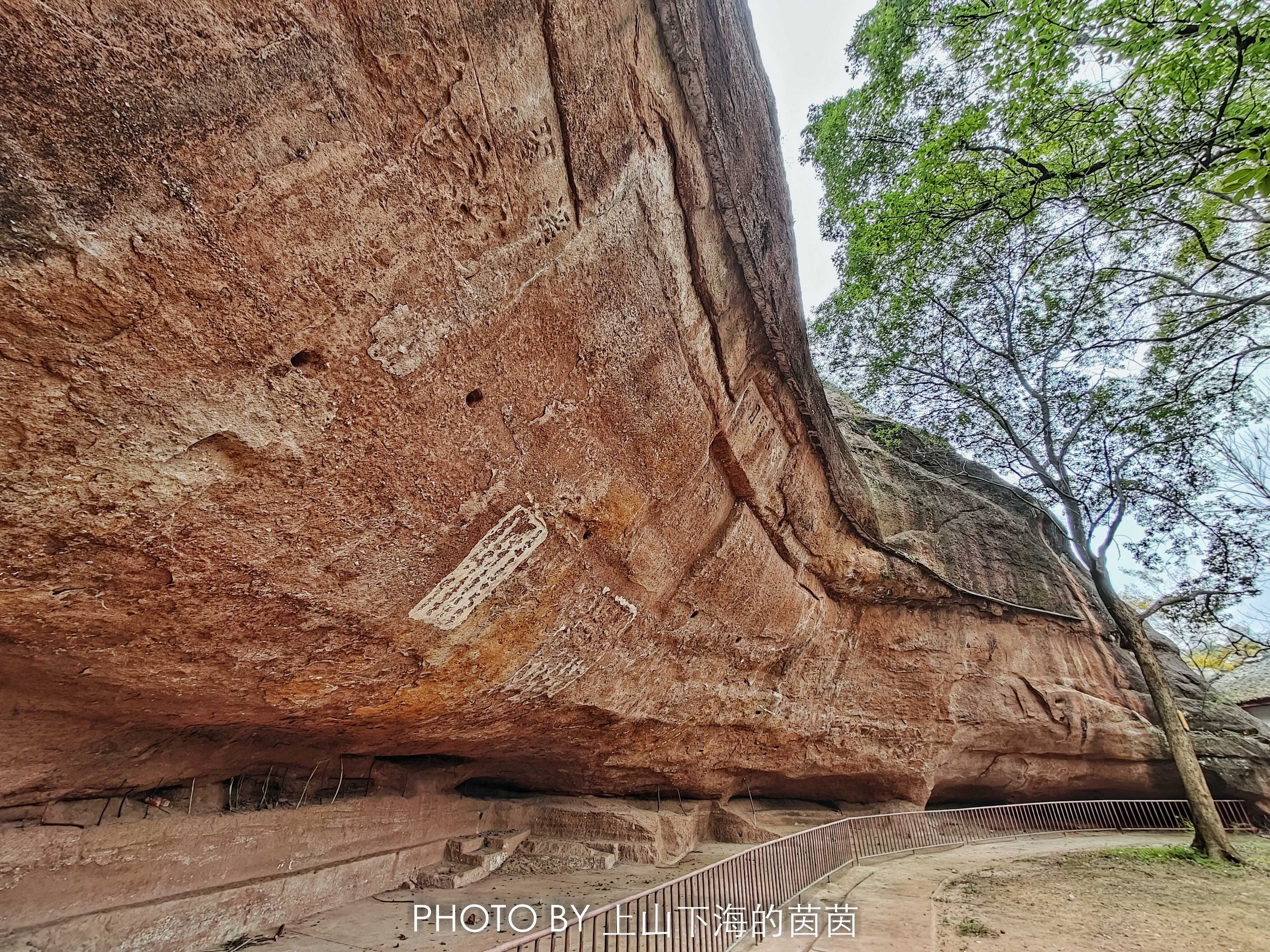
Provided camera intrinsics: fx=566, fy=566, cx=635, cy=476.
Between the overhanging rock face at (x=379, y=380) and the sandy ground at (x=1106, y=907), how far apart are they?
13.8 ft

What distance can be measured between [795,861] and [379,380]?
781 cm

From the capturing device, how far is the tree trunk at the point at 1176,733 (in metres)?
9.41

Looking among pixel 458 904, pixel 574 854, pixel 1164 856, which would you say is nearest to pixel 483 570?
pixel 458 904

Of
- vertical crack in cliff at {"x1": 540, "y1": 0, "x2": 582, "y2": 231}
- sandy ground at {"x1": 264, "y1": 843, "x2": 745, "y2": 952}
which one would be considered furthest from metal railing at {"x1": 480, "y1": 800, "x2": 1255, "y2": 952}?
vertical crack in cliff at {"x1": 540, "y1": 0, "x2": 582, "y2": 231}

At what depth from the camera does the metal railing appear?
443 cm

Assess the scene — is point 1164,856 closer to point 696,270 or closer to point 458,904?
point 458,904

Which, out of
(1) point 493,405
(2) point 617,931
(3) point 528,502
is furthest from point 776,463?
(2) point 617,931

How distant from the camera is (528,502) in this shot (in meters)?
4.68

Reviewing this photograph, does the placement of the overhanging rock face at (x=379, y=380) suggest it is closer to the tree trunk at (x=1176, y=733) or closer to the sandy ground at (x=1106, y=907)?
the sandy ground at (x=1106, y=907)

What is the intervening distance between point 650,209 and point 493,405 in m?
1.88

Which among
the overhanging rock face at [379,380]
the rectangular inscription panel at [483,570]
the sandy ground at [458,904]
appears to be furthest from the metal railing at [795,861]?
the rectangular inscription panel at [483,570]

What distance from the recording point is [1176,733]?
10594 millimetres

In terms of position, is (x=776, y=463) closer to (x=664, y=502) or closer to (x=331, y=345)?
(x=664, y=502)

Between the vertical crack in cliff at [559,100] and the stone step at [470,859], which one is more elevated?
the vertical crack in cliff at [559,100]
